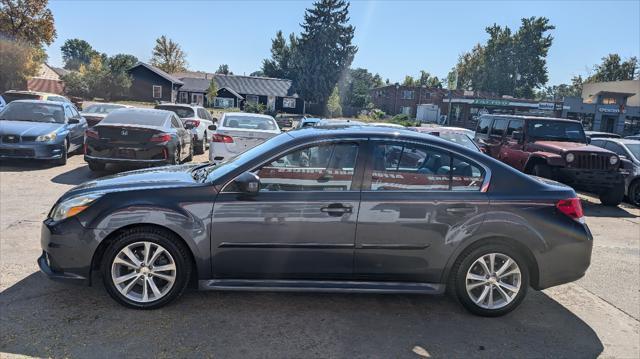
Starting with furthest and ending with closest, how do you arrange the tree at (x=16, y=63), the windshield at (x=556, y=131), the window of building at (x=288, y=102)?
the window of building at (x=288, y=102), the tree at (x=16, y=63), the windshield at (x=556, y=131)

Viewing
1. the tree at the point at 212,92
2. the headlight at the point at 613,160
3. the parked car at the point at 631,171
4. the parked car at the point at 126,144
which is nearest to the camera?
the parked car at the point at 126,144

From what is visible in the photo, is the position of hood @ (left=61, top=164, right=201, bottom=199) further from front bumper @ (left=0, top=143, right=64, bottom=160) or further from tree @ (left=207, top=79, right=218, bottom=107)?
tree @ (left=207, top=79, right=218, bottom=107)

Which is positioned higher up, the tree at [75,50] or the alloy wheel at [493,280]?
the tree at [75,50]

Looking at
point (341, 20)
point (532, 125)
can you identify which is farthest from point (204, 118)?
point (341, 20)

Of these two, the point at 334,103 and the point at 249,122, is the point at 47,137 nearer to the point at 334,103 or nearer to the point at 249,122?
the point at 249,122

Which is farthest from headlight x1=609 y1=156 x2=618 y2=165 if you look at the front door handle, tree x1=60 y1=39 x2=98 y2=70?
tree x1=60 y1=39 x2=98 y2=70

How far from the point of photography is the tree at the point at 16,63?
3872 cm

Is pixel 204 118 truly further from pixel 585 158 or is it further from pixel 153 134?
pixel 585 158

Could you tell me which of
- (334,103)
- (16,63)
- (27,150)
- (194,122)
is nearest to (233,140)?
(27,150)

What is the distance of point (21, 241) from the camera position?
5.66 m

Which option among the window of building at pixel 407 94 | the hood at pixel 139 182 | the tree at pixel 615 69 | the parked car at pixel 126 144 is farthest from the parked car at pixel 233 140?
the tree at pixel 615 69

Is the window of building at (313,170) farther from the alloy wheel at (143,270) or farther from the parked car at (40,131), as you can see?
the parked car at (40,131)

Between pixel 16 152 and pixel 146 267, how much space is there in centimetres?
819

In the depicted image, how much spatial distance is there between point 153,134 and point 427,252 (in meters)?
7.28
